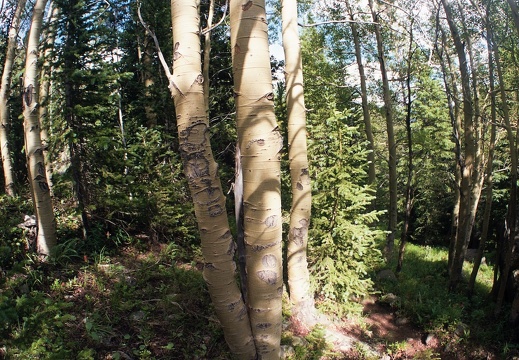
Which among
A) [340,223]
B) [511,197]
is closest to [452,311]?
[511,197]

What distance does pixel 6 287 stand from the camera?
12.7 feet

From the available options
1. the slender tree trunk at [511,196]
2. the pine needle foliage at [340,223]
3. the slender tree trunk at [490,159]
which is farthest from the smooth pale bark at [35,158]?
the slender tree trunk at [511,196]

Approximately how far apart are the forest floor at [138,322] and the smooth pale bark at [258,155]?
4.72 feet

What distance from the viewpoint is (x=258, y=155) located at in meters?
2.50

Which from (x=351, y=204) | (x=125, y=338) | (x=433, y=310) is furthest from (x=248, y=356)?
(x=433, y=310)

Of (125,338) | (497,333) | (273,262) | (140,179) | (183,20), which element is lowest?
(497,333)

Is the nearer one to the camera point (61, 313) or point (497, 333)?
point (61, 313)

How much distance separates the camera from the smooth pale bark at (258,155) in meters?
2.42

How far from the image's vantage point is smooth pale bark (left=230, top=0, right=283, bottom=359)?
242 cm

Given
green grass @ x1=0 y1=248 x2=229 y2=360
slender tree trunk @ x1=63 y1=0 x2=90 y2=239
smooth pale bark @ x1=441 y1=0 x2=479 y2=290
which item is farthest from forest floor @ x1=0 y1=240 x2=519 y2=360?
smooth pale bark @ x1=441 y1=0 x2=479 y2=290

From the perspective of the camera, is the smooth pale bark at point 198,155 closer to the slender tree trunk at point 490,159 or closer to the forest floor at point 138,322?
the forest floor at point 138,322

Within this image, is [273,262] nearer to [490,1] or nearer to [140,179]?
[140,179]

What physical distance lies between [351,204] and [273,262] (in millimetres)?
3988

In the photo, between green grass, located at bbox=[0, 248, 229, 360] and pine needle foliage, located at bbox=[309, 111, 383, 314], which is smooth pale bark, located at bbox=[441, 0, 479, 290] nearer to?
pine needle foliage, located at bbox=[309, 111, 383, 314]
